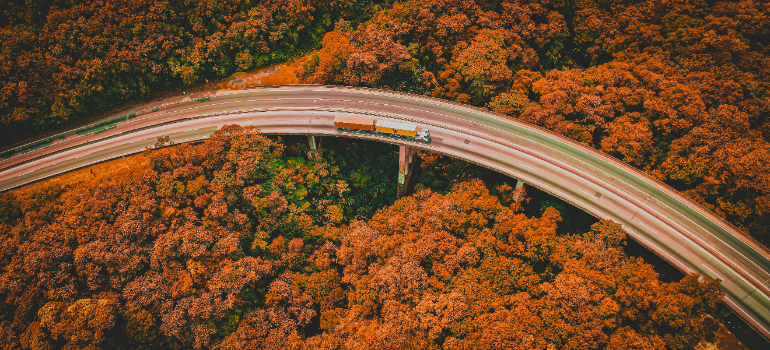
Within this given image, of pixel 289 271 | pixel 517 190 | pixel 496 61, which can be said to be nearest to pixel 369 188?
pixel 289 271

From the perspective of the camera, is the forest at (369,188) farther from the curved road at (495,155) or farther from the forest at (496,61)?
the curved road at (495,155)

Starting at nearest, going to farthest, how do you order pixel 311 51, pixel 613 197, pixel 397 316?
pixel 397 316, pixel 613 197, pixel 311 51

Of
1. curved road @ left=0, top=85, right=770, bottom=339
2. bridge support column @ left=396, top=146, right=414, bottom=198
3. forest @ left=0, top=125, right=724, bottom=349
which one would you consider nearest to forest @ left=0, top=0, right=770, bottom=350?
forest @ left=0, top=125, right=724, bottom=349

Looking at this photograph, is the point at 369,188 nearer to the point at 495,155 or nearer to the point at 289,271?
the point at 289,271

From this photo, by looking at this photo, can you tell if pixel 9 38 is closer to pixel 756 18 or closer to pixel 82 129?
pixel 82 129

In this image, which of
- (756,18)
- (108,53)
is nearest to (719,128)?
(756,18)
